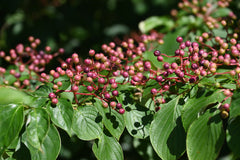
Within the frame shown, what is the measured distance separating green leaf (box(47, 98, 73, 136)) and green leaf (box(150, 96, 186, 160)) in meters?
0.34

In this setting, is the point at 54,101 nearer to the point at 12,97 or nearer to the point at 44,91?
the point at 44,91

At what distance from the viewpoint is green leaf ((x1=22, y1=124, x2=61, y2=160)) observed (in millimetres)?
1185

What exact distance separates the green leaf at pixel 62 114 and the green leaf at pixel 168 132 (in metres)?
0.34

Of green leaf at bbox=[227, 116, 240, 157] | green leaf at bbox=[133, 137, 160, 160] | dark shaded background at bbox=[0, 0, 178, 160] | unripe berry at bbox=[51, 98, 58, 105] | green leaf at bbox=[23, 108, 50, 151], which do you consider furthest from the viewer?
dark shaded background at bbox=[0, 0, 178, 160]

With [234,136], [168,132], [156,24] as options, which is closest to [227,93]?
[234,136]

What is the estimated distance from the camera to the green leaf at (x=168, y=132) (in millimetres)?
1194

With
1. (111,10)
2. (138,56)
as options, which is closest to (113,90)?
(138,56)

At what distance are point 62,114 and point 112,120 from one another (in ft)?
0.72

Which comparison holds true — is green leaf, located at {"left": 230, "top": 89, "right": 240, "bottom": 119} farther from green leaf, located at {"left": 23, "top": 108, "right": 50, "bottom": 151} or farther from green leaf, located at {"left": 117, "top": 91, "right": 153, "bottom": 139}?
green leaf, located at {"left": 23, "top": 108, "right": 50, "bottom": 151}

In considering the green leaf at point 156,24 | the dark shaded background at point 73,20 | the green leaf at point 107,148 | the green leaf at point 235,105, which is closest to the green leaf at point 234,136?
the green leaf at point 235,105

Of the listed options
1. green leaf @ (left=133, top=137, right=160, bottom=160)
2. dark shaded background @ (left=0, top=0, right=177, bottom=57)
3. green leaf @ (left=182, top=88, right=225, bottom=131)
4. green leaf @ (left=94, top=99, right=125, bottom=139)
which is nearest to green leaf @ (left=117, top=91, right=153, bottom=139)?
green leaf @ (left=94, top=99, right=125, bottom=139)

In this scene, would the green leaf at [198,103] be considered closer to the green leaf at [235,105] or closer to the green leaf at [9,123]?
the green leaf at [235,105]

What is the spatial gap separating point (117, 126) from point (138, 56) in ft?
1.65

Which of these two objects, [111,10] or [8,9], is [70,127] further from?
[111,10]
